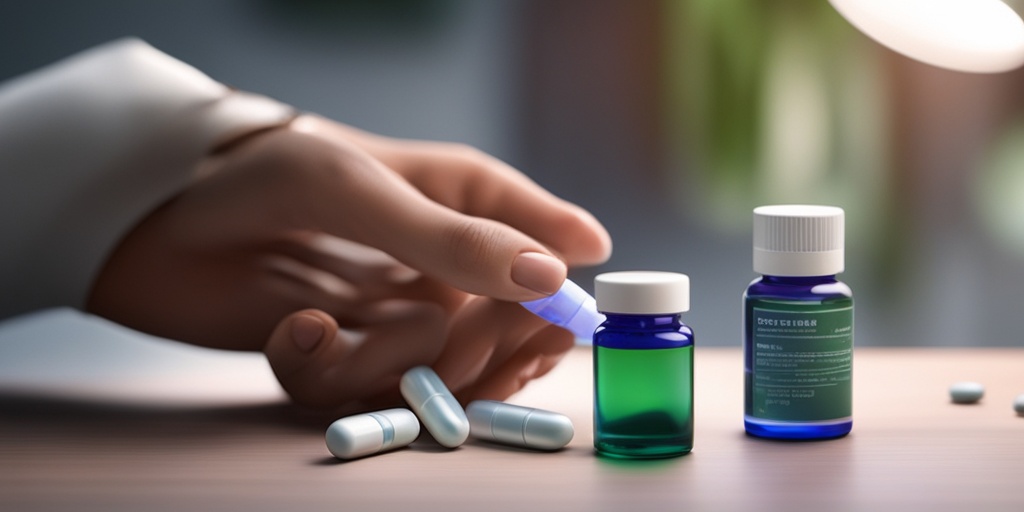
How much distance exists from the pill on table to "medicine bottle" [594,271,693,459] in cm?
28

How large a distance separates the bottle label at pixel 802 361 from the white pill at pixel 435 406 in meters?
0.20

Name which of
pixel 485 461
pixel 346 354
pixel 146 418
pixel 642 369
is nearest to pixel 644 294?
pixel 642 369

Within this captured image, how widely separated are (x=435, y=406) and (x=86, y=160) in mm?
382

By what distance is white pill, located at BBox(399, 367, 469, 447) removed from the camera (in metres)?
0.83

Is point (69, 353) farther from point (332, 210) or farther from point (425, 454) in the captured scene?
point (425, 454)

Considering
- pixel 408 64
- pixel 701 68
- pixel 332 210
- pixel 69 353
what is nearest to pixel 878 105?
pixel 701 68

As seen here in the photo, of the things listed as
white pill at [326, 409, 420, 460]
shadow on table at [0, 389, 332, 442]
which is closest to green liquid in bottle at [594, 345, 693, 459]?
white pill at [326, 409, 420, 460]

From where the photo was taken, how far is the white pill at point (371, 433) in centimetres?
79

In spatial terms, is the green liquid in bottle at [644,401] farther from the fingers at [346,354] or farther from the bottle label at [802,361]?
the fingers at [346,354]

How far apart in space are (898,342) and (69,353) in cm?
89

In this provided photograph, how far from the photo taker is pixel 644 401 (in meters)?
0.78

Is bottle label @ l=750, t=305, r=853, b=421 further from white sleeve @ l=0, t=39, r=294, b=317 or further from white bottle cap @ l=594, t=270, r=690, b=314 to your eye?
white sleeve @ l=0, t=39, r=294, b=317

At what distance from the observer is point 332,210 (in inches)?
36.5

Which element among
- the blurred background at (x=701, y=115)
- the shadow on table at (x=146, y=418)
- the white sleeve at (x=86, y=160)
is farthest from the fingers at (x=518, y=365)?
the blurred background at (x=701, y=115)
